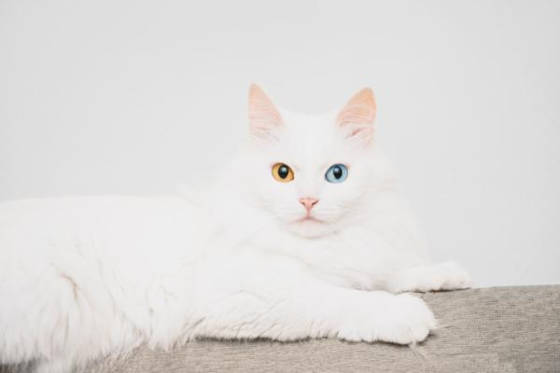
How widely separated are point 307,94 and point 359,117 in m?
0.93

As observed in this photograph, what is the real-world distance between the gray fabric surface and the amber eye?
1.73ft

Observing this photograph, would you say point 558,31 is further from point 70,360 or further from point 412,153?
point 70,360

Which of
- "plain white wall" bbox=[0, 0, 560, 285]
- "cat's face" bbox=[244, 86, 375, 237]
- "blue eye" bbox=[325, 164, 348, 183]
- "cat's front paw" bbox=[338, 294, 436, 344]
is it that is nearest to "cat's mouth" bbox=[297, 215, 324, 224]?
"cat's face" bbox=[244, 86, 375, 237]

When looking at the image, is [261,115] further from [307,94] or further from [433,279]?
[307,94]

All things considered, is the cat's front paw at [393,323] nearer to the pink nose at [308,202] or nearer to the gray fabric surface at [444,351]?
the gray fabric surface at [444,351]

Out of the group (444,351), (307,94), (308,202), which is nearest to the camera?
(444,351)

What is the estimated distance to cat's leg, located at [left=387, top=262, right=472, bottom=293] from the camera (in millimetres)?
1435

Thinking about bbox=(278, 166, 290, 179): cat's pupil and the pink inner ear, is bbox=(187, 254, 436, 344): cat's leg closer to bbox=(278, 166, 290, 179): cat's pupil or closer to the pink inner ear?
bbox=(278, 166, 290, 179): cat's pupil

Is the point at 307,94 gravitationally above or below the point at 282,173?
above

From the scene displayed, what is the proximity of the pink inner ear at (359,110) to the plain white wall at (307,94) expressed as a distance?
83 cm

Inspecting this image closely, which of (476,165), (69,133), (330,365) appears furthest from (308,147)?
(69,133)

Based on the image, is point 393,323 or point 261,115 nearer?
point 393,323

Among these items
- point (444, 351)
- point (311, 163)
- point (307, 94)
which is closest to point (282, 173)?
point (311, 163)

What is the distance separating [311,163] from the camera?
139cm
